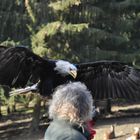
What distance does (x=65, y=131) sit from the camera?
4.21 meters

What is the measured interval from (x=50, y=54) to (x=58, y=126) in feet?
54.4

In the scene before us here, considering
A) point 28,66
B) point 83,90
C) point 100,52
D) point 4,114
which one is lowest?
point 4,114

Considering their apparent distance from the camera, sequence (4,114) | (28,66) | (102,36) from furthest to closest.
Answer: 1. (4,114)
2. (102,36)
3. (28,66)

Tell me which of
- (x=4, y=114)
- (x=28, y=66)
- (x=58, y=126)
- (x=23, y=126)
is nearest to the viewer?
(x=58, y=126)

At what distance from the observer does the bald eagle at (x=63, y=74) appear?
8.94m

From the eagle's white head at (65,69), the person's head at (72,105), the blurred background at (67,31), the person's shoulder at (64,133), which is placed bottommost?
the blurred background at (67,31)

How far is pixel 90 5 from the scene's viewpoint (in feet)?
73.8

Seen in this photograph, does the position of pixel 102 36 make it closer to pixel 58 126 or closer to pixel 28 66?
pixel 28 66

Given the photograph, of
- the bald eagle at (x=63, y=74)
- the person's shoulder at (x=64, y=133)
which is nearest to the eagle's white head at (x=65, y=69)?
the bald eagle at (x=63, y=74)

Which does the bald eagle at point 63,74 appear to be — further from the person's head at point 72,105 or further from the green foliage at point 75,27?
the green foliage at point 75,27

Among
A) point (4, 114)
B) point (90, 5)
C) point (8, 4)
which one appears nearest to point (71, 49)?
point (90, 5)

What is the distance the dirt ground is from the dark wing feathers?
34.4ft

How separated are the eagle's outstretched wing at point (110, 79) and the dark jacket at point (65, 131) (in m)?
5.37

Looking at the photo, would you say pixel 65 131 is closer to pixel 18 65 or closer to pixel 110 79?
pixel 18 65
